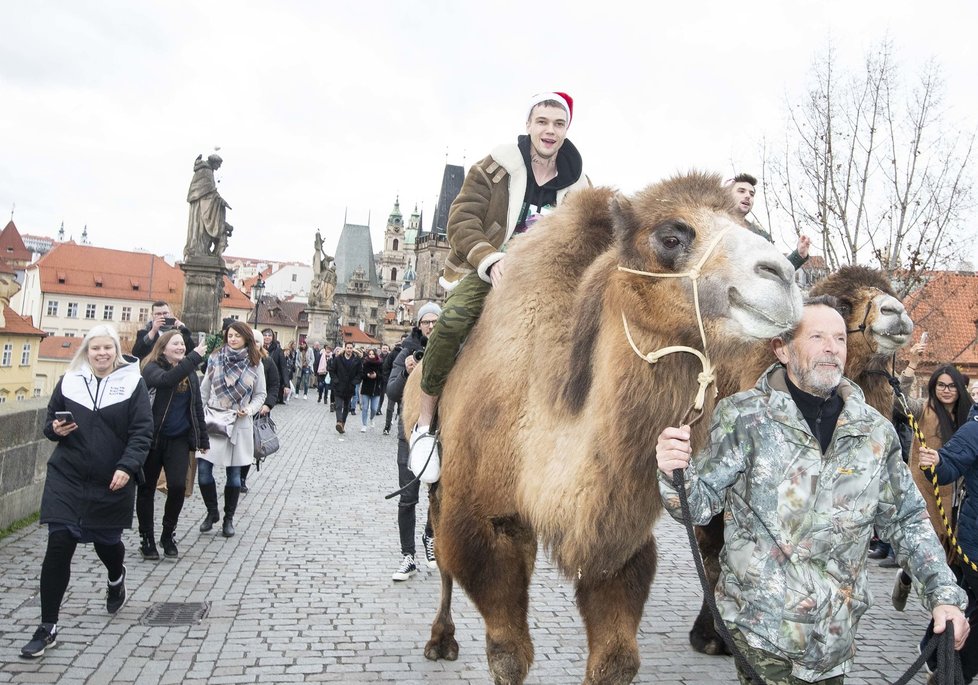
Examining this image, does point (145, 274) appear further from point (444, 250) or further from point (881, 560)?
point (881, 560)

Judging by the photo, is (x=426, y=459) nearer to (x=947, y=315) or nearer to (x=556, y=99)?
(x=556, y=99)

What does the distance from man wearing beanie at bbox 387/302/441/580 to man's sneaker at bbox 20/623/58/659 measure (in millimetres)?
2681

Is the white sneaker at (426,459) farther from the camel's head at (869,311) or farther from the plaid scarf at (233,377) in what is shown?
the plaid scarf at (233,377)

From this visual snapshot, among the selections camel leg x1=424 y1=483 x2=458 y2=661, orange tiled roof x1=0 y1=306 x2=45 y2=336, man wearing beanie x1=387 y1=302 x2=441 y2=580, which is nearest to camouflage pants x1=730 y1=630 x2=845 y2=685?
camel leg x1=424 y1=483 x2=458 y2=661

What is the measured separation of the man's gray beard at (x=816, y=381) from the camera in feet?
9.89

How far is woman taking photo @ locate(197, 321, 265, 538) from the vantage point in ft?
27.7

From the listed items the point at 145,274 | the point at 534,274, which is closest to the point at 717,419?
the point at 534,274

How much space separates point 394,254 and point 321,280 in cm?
8857

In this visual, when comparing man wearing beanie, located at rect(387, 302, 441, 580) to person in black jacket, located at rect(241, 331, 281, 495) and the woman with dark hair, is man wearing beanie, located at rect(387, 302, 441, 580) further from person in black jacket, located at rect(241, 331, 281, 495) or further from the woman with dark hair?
the woman with dark hair

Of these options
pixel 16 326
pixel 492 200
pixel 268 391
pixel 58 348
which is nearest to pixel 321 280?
pixel 16 326

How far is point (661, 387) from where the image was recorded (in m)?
2.88

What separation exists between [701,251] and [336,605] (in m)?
4.64

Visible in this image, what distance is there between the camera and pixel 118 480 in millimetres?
5277

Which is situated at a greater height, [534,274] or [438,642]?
[534,274]
